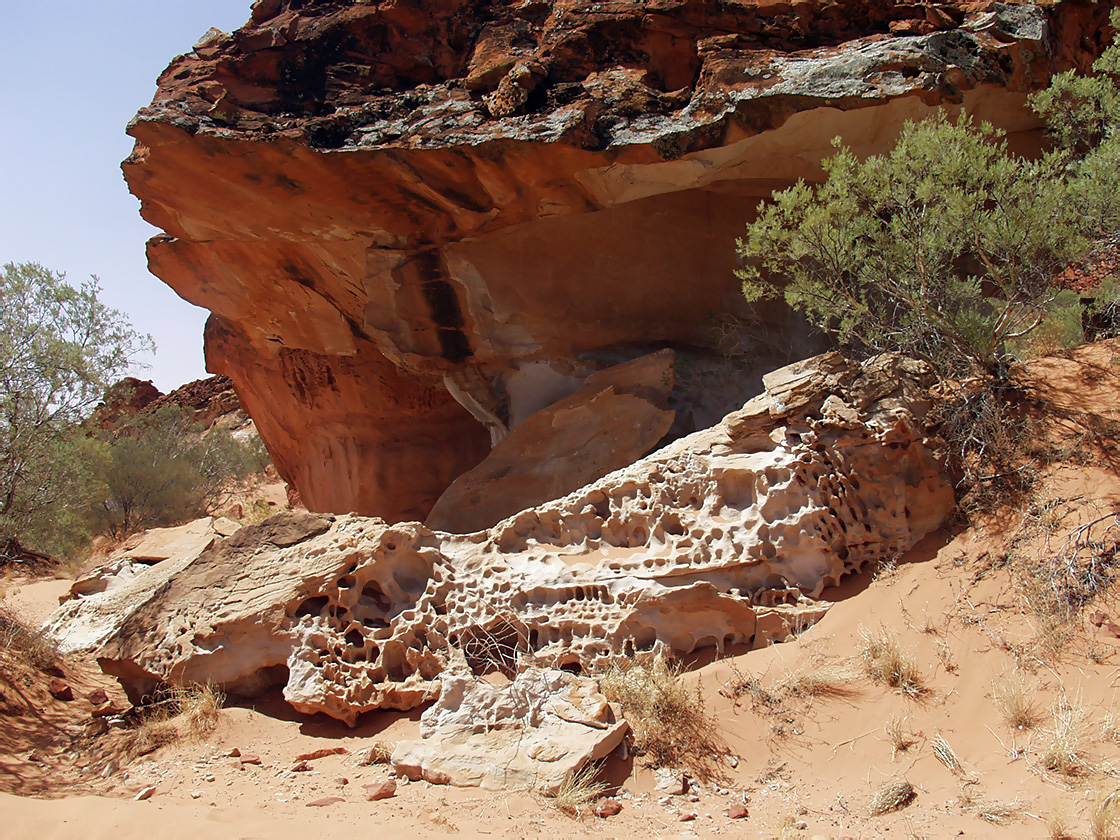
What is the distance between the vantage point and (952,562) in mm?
4547

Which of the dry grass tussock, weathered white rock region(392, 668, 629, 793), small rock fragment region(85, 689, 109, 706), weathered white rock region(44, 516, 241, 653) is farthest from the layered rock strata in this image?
weathered white rock region(44, 516, 241, 653)

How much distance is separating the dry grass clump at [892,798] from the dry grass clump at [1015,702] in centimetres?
60

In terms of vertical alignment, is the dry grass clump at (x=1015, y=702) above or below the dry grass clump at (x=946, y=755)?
above

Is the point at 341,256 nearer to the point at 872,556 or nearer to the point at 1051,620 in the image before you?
the point at 872,556


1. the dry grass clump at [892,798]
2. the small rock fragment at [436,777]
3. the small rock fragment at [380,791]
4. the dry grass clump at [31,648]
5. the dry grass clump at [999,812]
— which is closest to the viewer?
the dry grass clump at [999,812]

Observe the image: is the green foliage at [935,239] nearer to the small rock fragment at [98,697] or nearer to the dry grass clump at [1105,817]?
the dry grass clump at [1105,817]

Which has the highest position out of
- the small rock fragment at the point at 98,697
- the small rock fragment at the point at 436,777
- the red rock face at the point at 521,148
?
the red rock face at the point at 521,148

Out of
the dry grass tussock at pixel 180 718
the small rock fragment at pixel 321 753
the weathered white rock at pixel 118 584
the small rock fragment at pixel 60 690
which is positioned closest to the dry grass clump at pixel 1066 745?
the small rock fragment at pixel 321 753

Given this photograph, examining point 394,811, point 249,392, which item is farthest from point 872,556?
point 249,392

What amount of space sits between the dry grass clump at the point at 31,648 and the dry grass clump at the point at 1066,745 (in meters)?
6.47

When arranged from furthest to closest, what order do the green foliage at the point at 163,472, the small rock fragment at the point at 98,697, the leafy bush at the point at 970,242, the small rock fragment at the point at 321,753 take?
the green foliage at the point at 163,472, the small rock fragment at the point at 98,697, the leafy bush at the point at 970,242, the small rock fragment at the point at 321,753

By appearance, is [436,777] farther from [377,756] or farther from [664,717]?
[664,717]

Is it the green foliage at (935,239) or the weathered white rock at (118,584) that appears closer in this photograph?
the green foliage at (935,239)

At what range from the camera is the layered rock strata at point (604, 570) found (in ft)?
15.1
